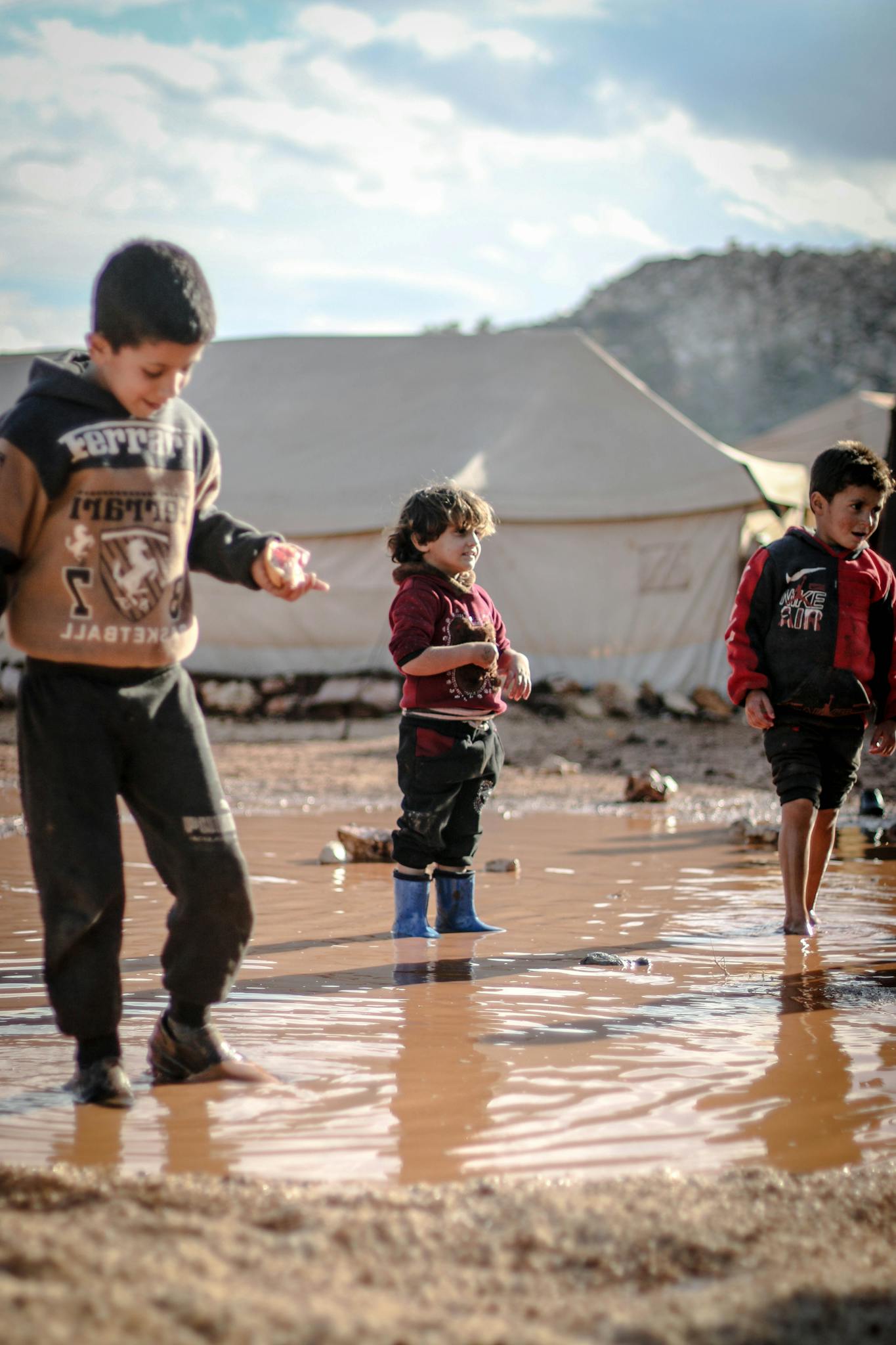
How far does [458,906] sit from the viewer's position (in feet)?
12.4

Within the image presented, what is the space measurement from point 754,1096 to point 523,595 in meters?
10.7

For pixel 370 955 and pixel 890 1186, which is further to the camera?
pixel 370 955

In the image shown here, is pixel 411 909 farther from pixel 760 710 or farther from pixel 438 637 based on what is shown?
pixel 760 710

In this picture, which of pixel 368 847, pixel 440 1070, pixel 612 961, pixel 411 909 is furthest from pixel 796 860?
pixel 368 847

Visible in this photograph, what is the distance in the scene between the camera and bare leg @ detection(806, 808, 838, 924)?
156 inches

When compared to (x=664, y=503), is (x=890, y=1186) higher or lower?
lower

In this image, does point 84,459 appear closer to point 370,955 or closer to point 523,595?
point 370,955

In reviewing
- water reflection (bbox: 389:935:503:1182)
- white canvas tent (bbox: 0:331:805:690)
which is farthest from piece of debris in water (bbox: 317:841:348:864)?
white canvas tent (bbox: 0:331:805:690)

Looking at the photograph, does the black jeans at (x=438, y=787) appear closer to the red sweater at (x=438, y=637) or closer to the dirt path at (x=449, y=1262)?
the red sweater at (x=438, y=637)

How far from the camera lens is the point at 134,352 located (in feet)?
7.27

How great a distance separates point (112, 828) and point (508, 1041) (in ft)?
2.87

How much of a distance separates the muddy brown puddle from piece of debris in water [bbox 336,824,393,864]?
1.68 feet

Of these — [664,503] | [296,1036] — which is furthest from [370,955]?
[664,503]

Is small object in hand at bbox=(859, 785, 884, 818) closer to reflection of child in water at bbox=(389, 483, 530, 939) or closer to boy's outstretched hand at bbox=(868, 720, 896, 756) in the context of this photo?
boy's outstretched hand at bbox=(868, 720, 896, 756)
